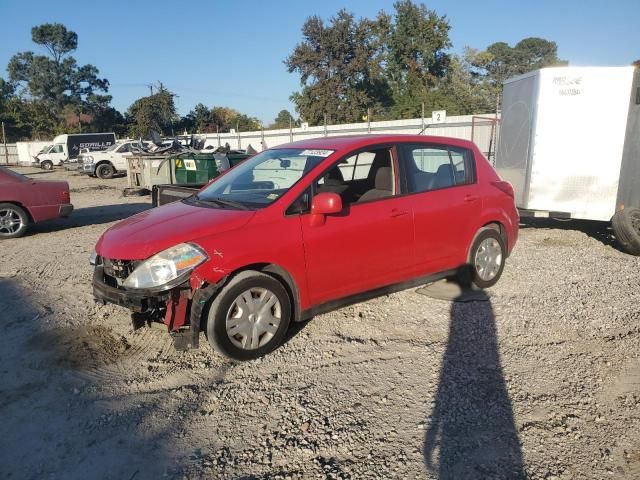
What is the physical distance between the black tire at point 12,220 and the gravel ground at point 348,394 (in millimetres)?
4111

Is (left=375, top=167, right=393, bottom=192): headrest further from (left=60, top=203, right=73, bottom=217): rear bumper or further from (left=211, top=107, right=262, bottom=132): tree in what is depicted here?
(left=211, top=107, right=262, bottom=132): tree

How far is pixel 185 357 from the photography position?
4055 millimetres

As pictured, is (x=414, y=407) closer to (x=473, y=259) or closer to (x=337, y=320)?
(x=337, y=320)

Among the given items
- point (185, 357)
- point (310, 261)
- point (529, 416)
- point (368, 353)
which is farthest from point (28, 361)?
point (529, 416)

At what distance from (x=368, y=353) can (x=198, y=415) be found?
4.89ft

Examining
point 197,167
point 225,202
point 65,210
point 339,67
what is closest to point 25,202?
point 65,210

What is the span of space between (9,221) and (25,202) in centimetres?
45

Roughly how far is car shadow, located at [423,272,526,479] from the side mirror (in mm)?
1493

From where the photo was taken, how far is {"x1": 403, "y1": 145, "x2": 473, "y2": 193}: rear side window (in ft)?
16.0

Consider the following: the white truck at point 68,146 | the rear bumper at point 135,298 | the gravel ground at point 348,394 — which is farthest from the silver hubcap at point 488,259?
the white truck at point 68,146

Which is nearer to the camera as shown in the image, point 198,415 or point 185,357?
point 198,415

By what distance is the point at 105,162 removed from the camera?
2381 centimetres

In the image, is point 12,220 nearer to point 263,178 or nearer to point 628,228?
point 263,178

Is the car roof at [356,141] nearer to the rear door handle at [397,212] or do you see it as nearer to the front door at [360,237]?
the front door at [360,237]
